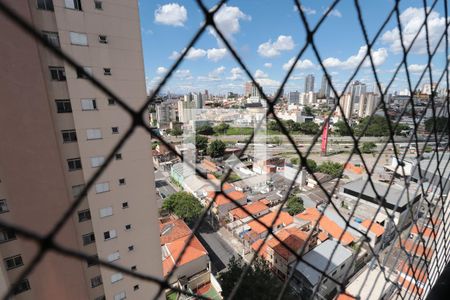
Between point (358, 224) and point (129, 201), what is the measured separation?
17.0ft

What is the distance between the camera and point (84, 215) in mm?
2113

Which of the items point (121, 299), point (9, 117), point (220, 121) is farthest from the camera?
point (220, 121)

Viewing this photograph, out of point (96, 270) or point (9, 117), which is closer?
point (9, 117)

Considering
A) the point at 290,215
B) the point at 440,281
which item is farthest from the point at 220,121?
the point at 440,281

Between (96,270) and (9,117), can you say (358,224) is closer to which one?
(96,270)

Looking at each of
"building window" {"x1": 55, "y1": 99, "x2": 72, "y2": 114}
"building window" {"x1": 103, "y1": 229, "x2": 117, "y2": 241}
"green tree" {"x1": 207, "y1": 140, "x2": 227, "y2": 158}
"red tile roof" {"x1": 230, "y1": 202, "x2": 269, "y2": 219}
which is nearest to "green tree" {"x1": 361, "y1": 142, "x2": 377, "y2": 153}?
"green tree" {"x1": 207, "y1": 140, "x2": 227, "y2": 158}

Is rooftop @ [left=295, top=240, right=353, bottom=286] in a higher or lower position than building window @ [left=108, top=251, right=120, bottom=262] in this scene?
lower

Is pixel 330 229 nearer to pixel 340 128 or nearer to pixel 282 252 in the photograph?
pixel 282 252

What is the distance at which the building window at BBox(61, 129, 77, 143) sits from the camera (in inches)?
74.2

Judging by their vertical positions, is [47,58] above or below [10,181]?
above

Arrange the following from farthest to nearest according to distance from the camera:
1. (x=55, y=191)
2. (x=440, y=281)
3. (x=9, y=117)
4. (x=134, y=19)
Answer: (x=134, y=19), (x=55, y=191), (x=9, y=117), (x=440, y=281)

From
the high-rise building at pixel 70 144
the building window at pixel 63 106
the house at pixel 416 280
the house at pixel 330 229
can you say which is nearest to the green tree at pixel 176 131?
the house at pixel 330 229

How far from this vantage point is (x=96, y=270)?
7.44 ft

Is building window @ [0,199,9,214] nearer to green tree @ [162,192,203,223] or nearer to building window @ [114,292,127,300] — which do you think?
building window @ [114,292,127,300]
